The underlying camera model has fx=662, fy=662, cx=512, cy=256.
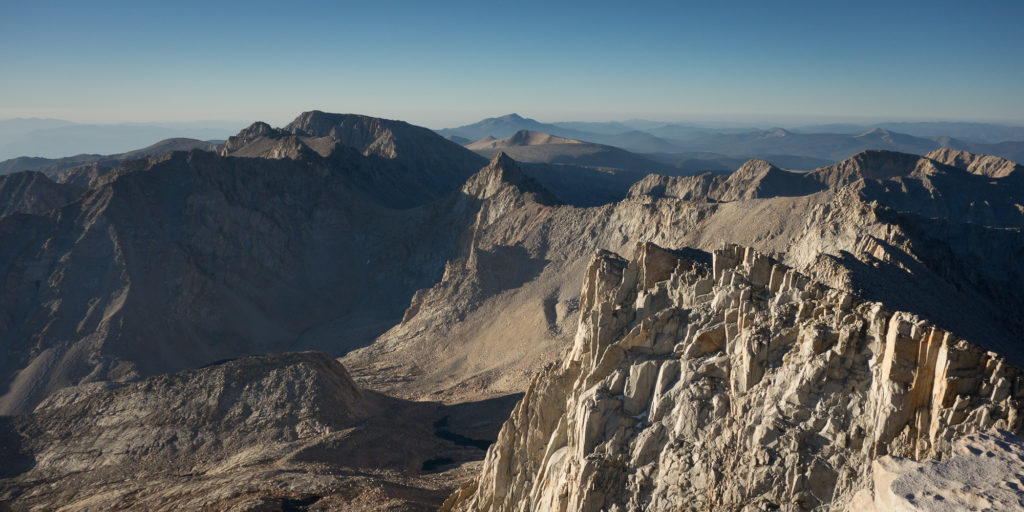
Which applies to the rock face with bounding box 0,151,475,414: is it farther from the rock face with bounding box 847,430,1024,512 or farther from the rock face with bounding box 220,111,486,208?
the rock face with bounding box 847,430,1024,512

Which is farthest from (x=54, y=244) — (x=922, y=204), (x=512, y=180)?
(x=922, y=204)

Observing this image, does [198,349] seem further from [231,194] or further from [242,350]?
[231,194]

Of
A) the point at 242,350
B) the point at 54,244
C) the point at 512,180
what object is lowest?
the point at 242,350

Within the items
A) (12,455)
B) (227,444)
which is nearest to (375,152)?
(12,455)

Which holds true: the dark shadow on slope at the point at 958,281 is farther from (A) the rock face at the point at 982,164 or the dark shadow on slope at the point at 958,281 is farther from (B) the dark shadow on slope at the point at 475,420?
(A) the rock face at the point at 982,164

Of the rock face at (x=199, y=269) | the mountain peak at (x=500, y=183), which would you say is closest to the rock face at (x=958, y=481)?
the rock face at (x=199, y=269)

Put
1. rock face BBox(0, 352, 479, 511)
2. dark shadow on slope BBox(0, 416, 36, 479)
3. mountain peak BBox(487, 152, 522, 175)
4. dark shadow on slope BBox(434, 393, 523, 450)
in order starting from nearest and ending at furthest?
rock face BBox(0, 352, 479, 511), dark shadow on slope BBox(0, 416, 36, 479), dark shadow on slope BBox(434, 393, 523, 450), mountain peak BBox(487, 152, 522, 175)

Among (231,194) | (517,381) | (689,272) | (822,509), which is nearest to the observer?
(822,509)

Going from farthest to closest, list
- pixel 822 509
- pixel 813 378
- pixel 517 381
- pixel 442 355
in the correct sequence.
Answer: pixel 442 355, pixel 517 381, pixel 813 378, pixel 822 509

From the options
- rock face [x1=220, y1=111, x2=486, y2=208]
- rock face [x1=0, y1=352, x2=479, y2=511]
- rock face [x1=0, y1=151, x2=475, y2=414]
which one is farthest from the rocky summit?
rock face [x1=220, y1=111, x2=486, y2=208]
